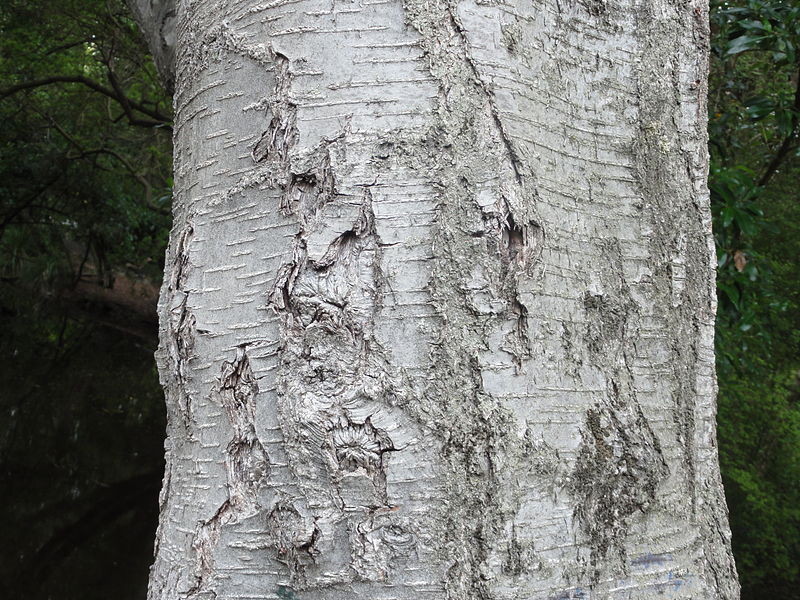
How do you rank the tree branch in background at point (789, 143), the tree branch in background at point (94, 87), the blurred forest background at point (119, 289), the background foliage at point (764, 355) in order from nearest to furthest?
1. the tree branch in background at point (789, 143)
2. the blurred forest background at point (119, 289)
3. the background foliage at point (764, 355)
4. the tree branch in background at point (94, 87)

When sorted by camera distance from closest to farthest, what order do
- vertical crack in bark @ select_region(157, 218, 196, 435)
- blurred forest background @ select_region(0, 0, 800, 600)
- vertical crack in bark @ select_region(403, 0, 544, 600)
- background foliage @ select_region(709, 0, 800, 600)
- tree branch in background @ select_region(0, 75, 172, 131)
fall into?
vertical crack in bark @ select_region(403, 0, 544, 600) < vertical crack in bark @ select_region(157, 218, 196, 435) < blurred forest background @ select_region(0, 0, 800, 600) < background foliage @ select_region(709, 0, 800, 600) < tree branch in background @ select_region(0, 75, 172, 131)

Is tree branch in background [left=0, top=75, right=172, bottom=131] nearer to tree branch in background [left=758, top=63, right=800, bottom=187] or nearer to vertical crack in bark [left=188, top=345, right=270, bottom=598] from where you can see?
tree branch in background [left=758, top=63, right=800, bottom=187]

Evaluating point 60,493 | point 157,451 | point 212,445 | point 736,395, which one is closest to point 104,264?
point 157,451

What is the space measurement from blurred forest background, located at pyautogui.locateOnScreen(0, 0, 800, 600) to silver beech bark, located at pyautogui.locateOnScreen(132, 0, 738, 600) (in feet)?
5.75

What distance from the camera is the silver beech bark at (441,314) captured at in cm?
61

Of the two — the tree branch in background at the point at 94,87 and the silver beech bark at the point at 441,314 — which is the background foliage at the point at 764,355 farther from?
the tree branch in background at the point at 94,87

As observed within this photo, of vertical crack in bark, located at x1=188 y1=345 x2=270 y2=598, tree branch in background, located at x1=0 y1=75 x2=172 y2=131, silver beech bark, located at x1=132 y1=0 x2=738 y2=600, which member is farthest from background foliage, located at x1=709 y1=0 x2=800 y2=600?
tree branch in background, located at x1=0 y1=75 x2=172 y2=131

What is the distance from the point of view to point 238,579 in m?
0.64

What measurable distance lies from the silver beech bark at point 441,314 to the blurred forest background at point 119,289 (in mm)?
1753

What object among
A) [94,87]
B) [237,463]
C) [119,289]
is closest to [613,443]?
[237,463]

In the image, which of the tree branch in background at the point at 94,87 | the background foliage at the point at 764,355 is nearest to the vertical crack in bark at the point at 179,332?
the background foliage at the point at 764,355

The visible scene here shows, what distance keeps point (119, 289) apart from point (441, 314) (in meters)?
9.20

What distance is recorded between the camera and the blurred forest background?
285 cm

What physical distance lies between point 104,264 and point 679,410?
28.5ft
